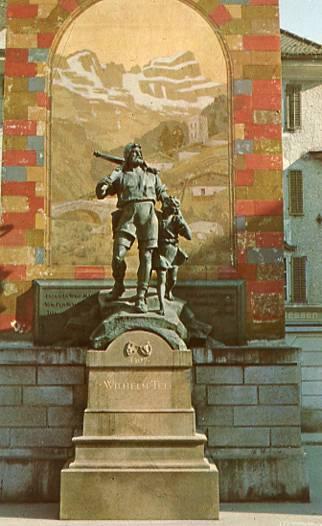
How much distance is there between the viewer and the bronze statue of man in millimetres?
11174

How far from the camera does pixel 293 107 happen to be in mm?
24297

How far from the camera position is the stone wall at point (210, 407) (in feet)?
40.3

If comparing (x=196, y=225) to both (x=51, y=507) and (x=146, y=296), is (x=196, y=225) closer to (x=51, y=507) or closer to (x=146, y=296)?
(x=146, y=296)

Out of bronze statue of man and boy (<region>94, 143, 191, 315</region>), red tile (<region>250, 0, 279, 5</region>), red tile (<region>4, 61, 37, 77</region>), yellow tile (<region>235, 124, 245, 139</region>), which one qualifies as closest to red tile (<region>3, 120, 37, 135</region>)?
red tile (<region>4, 61, 37, 77</region>)

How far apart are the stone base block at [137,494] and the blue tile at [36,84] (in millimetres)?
6734

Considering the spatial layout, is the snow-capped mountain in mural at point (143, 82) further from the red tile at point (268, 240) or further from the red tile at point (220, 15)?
the red tile at point (268, 240)

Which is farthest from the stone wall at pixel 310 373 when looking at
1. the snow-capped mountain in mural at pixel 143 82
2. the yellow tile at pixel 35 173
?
the yellow tile at pixel 35 173

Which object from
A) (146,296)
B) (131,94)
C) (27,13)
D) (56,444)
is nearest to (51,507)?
(56,444)

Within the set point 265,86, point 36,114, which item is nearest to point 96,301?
point 36,114

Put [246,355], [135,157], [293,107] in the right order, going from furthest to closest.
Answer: [293,107] < [246,355] < [135,157]

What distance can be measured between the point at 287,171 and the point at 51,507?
1501 cm

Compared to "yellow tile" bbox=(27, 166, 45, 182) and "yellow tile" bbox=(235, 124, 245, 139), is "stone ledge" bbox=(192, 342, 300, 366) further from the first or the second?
"yellow tile" bbox=(27, 166, 45, 182)

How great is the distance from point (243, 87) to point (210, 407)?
537 centimetres

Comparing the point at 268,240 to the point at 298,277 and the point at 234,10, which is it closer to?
the point at 234,10
